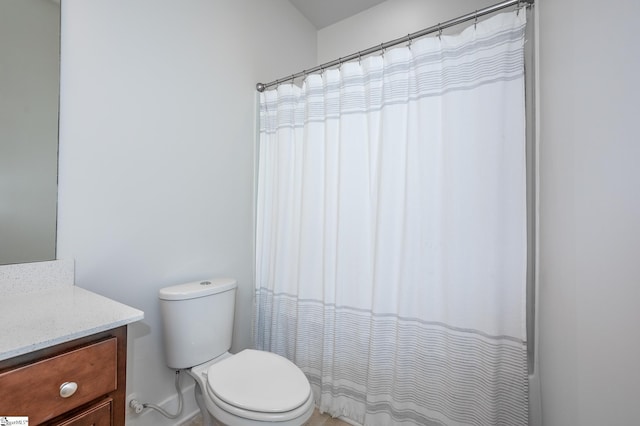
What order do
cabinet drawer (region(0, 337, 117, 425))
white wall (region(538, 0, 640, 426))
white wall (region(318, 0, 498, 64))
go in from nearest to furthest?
cabinet drawer (region(0, 337, 117, 425)), white wall (region(538, 0, 640, 426)), white wall (region(318, 0, 498, 64))

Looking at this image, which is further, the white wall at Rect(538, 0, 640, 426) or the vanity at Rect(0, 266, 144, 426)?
the white wall at Rect(538, 0, 640, 426)

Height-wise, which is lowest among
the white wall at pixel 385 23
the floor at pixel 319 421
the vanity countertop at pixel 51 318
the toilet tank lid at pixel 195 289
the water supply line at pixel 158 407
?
the floor at pixel 319 421

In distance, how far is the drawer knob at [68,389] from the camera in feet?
2.25

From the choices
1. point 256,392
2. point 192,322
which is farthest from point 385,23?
point 256,392

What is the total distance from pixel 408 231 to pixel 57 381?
128cm

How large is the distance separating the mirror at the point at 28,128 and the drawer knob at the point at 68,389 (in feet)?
1.96

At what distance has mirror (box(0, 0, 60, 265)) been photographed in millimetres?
982

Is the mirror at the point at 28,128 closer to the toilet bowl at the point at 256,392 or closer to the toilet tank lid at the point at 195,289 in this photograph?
the toilet tank lid at the point at 195,289

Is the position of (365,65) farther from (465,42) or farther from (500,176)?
(500,176)

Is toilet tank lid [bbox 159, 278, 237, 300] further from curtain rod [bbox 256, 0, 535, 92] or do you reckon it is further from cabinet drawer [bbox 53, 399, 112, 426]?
curtain rod [bbox 256, 0, 535, 92]

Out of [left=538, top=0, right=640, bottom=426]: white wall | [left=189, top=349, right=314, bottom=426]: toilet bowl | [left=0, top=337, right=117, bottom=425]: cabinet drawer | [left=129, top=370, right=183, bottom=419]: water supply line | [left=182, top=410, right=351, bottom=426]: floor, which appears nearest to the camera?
[left=0, top=337, right=117, bottom=425]: cabinet drawer

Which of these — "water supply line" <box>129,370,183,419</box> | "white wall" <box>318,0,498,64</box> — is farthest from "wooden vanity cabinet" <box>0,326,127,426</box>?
"white wall" <box>318,0,498,64</box>

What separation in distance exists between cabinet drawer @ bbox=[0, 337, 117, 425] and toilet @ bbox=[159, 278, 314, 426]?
452mm

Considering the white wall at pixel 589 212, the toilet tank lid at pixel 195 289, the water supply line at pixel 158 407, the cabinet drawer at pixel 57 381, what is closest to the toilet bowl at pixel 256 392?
the water supply line at pixel 158 407
